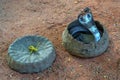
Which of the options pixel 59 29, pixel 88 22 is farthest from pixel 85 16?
pixel 59 29

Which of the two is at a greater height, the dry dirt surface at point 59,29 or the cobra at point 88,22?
the cobra at point 88,22

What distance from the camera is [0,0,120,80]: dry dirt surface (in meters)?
3.22

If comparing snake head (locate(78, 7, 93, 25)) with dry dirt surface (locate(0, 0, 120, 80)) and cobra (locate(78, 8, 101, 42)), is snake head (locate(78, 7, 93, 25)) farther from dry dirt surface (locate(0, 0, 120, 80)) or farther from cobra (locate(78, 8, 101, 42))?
dry dirt surface (locate(0, 0, 120, 80))

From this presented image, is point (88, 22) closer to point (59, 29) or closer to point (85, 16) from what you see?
point (85, 16)

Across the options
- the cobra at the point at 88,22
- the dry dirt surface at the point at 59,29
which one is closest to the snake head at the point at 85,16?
the cobra at the point at 88,22

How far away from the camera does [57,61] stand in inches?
132

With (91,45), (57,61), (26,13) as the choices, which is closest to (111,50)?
(91,45)

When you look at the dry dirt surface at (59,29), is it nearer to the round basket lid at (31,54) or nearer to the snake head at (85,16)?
the round basket lid at (31,54)

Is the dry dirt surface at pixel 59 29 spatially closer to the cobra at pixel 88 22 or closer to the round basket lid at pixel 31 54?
the round basket lid at pixel 31 54

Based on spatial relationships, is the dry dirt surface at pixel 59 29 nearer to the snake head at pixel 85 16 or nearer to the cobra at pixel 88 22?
the cobra at pixel 88 22

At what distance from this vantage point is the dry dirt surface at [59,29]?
10.6 ft

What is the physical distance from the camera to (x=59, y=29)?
379 centimetres

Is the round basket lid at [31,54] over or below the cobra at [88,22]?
below

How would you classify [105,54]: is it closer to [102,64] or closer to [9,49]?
[102,64]
